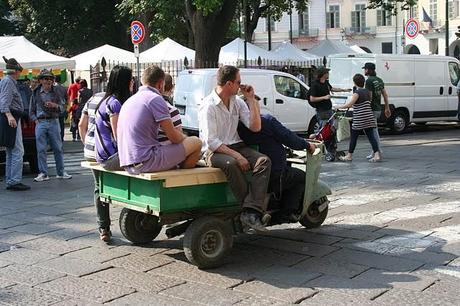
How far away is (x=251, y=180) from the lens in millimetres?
5516

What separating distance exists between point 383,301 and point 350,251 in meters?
1.29

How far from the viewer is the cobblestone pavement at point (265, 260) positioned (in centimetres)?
472

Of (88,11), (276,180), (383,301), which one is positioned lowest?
(383,301)

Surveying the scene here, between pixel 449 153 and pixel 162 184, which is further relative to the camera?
pixel 449 153

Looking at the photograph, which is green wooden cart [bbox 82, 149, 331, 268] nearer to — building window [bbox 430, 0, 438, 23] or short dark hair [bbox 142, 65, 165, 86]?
short dark hair [bbox 142, 65, 165, 86]

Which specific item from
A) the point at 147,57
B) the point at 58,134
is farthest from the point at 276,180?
the point at 147,57

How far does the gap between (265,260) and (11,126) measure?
205 inches

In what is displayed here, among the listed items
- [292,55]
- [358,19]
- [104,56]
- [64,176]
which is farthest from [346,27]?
[64,176]

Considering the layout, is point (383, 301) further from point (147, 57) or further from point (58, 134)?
point (147, 57)

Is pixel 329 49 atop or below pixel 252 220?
atop

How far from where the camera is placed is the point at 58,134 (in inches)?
404

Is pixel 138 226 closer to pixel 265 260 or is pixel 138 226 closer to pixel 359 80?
pixel 265 260

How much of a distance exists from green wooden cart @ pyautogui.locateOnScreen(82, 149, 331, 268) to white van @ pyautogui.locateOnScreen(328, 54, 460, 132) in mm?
12525

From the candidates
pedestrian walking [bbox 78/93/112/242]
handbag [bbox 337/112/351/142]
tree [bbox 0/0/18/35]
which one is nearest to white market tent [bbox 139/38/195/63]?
tree [bbox 0/0/18/35]
